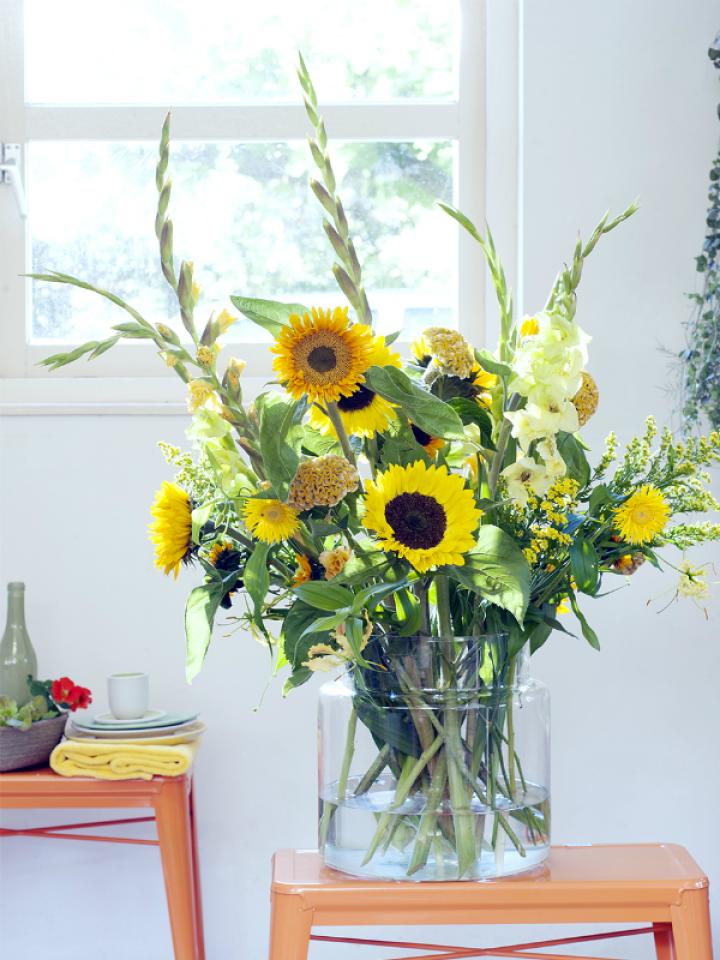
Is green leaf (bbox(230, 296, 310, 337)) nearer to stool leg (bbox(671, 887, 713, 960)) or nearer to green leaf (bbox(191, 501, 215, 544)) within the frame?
green leaf (bbox(191, 501, 215, 544))

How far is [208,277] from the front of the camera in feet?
6.76

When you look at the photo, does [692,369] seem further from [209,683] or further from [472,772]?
[472,772]

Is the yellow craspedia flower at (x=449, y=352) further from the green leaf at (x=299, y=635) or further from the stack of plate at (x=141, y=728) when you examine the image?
the stack of plate at (x=141, y=728)

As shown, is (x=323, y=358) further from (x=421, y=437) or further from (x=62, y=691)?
(x=62, y=691)

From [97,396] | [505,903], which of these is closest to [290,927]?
[505,903]

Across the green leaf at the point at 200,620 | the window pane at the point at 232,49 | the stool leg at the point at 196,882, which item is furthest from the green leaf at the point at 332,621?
the window pane at the point at 232,49

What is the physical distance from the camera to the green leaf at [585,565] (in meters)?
0.88

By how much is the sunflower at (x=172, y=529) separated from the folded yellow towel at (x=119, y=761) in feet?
2.41

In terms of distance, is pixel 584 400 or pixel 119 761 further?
pixel 119 761

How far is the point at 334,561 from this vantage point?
88cm

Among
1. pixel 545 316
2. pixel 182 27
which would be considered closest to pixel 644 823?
pixel 545 316

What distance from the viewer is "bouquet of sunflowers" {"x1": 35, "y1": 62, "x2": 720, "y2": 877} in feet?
2.77

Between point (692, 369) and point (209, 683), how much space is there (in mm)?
964

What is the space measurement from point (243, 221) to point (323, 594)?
1334 mm
